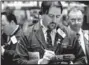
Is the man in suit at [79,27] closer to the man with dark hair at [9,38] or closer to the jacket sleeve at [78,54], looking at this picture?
the jacket sleeve at [78,54]

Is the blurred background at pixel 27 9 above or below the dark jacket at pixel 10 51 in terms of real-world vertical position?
above

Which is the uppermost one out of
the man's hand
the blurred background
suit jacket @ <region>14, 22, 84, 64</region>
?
the blurred background

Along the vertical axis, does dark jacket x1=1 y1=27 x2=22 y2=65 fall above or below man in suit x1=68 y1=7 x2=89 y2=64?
below

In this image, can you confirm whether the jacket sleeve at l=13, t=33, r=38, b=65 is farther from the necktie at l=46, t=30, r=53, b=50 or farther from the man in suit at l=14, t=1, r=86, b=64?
the necktie at l=46, t=30, r=53, b=50

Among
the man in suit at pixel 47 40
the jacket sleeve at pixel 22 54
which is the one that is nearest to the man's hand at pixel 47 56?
the man in suit at pixel 47 40

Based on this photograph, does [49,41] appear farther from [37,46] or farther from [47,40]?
[37,46]

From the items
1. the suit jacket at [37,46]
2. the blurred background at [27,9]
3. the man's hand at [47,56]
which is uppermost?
the blurred background at [27,9]

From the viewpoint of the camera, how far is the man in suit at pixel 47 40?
8984mm

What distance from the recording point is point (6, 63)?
29.7 ft

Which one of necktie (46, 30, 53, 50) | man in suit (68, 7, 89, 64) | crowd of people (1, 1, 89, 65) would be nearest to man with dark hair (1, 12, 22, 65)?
crowd of people (1, 1, 89, 65)

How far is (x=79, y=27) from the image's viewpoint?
9.04 metres

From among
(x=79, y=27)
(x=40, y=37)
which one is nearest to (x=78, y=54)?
(x=79, y=27)

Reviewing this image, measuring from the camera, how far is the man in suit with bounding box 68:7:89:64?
901cm

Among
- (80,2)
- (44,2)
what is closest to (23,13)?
(44,2)
